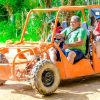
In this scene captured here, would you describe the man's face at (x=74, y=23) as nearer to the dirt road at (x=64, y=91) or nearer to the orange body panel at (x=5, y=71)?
the dirt road at (x=64, y=91)

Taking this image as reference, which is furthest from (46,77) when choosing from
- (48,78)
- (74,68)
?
(74,68)

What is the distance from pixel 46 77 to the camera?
8.10m

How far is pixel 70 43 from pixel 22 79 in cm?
120

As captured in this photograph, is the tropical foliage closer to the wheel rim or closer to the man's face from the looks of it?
the man's face

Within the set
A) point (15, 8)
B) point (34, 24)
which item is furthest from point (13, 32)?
point (15, 8)

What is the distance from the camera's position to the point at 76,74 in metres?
8.90

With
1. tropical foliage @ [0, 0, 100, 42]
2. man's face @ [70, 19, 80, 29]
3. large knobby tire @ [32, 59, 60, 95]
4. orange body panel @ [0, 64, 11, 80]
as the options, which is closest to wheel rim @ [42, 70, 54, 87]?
large knobby tire @ [32, 59, 60, 95]

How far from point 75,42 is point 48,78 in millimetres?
1006

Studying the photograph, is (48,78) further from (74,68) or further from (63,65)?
(74,68)

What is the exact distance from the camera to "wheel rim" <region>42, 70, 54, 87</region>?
805 centimetres

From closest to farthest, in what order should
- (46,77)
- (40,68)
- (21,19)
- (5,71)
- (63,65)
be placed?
(40,68)
(46,77)
(5,71)
(63,65)
(21,19)

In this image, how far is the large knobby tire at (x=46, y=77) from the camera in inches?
311

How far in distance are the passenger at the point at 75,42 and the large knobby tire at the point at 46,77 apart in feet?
2.04

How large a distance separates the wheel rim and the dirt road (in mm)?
214
